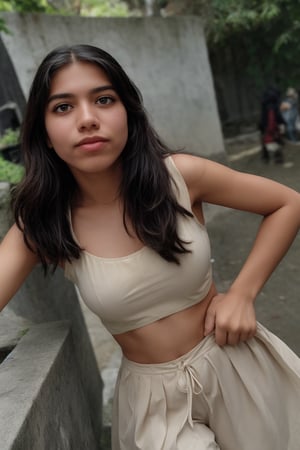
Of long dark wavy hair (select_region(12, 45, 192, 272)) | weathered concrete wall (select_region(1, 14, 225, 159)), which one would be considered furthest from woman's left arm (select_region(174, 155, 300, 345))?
weathered concrete wall (select_region(1, 14, 225, 159))

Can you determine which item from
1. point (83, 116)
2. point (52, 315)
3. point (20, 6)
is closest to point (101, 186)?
point (83, 116)

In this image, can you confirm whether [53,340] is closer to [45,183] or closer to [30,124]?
[45,183]

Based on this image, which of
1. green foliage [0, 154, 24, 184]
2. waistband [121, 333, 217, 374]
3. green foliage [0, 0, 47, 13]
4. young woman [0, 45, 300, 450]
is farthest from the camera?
green foliage [0, 0, 47, 13]

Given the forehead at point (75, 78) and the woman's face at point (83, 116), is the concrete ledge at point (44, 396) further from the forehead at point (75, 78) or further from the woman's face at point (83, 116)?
the forehead at point (75, 78)

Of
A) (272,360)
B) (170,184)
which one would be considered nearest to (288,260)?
(272,360)

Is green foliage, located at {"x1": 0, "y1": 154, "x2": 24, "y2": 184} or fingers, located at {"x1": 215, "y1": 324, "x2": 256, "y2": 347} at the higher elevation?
green foliage, located at {"x1": 0, "y1": 154, "x2": 24, "y2": 184}

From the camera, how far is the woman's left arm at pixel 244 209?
134 cm

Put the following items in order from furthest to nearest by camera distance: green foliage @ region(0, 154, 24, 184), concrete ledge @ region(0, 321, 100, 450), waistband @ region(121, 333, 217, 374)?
green foliage @ region(0, 154, 24, 184), waistband @ region(121, 333, 217, 374), concrete ledge @ region(0, 321, 100, 450)

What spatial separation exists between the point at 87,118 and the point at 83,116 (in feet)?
0.05

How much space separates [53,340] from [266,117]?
7.83 meters

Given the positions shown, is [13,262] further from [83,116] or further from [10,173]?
[10,173]

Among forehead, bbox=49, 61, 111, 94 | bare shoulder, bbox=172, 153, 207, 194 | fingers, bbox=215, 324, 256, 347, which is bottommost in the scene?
fingers, bbox=215, 324, 256, 347

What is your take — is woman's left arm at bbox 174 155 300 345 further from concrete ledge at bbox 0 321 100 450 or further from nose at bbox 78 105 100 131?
concrete ledge at bbox 0 321 100 450

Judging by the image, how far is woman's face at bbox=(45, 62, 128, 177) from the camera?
1.18 m
